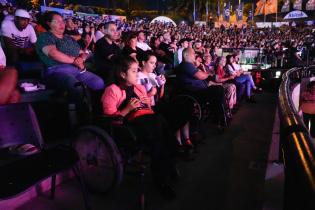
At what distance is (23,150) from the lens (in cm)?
Answer: 261

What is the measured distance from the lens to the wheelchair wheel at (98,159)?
2.90 metres

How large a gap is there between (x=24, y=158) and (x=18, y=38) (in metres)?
3.72

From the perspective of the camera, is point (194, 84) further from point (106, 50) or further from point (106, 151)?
point (106, 151)

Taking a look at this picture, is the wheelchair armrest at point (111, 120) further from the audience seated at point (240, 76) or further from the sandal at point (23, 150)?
the audience seated at point (240, 76)

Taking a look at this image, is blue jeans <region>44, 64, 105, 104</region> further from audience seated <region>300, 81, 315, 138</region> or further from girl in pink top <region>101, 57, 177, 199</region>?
audience seated <region>300, 81, 315, 138</region>

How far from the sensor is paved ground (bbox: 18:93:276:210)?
3.00m

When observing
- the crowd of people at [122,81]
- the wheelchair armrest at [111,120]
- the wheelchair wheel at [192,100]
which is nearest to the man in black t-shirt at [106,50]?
the crowd of people at [122,81]

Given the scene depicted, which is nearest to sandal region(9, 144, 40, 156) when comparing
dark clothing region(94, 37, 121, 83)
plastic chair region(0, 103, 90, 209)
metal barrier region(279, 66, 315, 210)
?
plastic chair region(0, 103, 90, 209)

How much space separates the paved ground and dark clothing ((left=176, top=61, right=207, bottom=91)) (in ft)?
2.98

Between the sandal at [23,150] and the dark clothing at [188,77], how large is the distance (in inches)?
120

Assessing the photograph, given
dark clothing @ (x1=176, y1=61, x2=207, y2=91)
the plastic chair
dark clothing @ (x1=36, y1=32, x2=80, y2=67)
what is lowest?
the plastic chair

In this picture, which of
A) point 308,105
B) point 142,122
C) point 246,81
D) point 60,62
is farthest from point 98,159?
point 246,81

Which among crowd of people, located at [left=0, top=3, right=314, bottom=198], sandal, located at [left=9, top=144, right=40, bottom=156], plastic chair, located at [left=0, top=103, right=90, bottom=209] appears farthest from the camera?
crowd of people, located at [left=0, top=3, right=314, bottom=198]

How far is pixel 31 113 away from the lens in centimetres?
277
